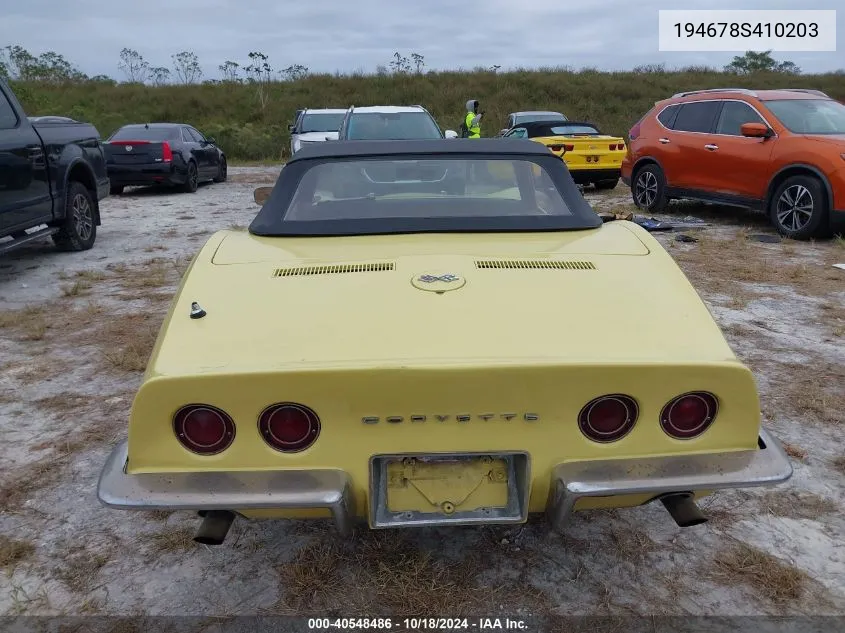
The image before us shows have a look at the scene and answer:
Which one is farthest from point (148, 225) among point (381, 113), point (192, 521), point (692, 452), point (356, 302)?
point (692, 452)

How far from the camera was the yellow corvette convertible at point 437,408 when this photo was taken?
181 cm

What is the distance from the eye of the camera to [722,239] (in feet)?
26.7

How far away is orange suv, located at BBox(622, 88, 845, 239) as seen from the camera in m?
7.52

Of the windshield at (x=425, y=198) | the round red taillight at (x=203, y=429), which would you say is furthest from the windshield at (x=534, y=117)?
the round red taillight at (x=203, y=429)

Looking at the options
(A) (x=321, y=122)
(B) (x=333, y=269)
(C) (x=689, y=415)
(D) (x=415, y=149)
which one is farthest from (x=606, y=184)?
(C) (x=689, y=415)

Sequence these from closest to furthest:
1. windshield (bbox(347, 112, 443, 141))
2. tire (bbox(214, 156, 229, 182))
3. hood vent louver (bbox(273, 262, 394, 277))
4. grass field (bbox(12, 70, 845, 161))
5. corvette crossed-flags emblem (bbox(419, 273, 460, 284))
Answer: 1. corvette crossed-flags emblem (bbox(419, 273, 460, 284))
2. hood vent louver (bbox(273, 262, 394, 277))
3. windshield (bbox(347, 112, 443, 141))
4. tire (bbox(214, 156, 229, 182))
5. grass field (bbox(12, 70, 845, 161))

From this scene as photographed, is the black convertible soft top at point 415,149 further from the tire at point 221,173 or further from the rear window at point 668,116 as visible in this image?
the tire at point 221,173

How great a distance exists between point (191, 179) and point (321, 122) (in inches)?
113

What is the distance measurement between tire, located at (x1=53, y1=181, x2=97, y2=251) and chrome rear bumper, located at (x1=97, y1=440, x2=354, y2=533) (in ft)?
21.0

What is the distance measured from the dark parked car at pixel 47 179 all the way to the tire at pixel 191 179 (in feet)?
15.7

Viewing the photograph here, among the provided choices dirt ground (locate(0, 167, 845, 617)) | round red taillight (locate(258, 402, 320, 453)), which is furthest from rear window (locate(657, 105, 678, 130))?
round red taillight (locate(258, 402, 320, 453))

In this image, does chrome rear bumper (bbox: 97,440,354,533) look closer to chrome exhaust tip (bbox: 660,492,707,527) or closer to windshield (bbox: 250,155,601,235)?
chrome exhaust tip (bbox: 660,492,707,527)

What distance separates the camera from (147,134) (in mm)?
12695

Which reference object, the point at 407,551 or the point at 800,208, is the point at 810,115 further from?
the point at 407,551
